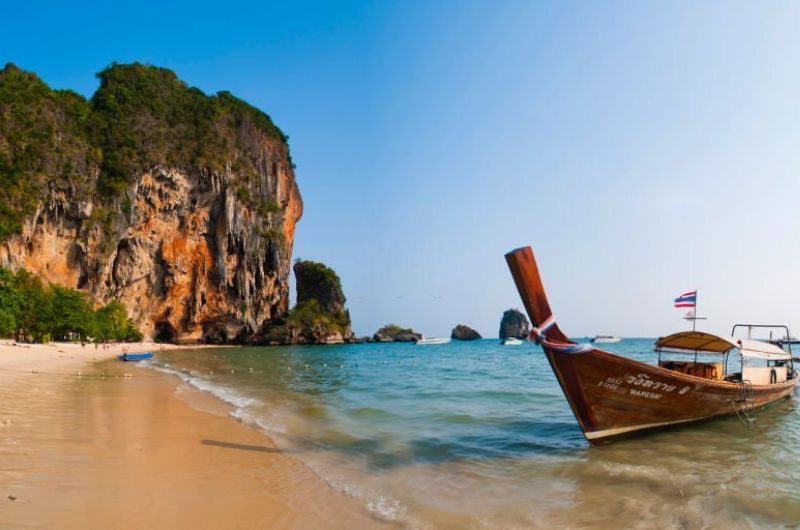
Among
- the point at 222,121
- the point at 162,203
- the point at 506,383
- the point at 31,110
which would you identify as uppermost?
the point at 222,121

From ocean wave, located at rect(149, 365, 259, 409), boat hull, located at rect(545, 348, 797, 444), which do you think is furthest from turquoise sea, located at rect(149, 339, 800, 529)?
boat hull, located at rect(545, 348, 797, 444)

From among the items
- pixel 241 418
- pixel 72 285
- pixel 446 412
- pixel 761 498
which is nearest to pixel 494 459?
pixel 761 498

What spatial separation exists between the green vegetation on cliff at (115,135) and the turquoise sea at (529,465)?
124ft

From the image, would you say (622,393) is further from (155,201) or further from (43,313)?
(155,201)

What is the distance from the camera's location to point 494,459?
292 inches

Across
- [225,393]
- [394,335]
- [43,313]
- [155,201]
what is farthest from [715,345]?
[394,335]

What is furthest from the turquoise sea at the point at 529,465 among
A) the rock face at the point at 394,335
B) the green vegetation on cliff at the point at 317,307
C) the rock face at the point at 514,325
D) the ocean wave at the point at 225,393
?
the rock face at the point at 514,325

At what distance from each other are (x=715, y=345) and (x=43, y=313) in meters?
39.7

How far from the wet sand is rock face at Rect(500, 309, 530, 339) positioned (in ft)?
354

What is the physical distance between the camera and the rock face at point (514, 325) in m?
113

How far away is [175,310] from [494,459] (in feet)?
184

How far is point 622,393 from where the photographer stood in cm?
806

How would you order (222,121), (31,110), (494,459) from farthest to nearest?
(222,121), (31,110), (494,459)

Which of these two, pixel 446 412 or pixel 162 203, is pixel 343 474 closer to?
pixel 446 412
